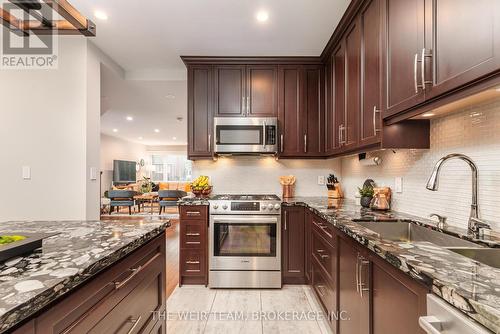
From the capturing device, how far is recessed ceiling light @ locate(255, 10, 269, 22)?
2196 millimetres

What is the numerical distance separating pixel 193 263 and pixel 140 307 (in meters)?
1.63

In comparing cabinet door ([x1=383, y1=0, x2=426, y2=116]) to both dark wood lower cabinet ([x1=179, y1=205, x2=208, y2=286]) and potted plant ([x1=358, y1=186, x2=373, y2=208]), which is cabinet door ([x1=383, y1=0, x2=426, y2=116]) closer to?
potted plant ([x1=358, y1=186, x2=373, y2=208])

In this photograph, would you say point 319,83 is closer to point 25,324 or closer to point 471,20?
point 471,20

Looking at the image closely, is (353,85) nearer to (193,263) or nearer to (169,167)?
(193,263)

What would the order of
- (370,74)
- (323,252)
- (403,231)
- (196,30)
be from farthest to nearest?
1. (196,30)
2. (323,252)
3. (370,74)
4. (403,231)

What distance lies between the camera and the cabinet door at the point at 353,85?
2113 millimetres

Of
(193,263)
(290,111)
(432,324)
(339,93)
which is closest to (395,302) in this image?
(432,324)

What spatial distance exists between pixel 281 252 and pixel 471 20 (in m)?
2.39

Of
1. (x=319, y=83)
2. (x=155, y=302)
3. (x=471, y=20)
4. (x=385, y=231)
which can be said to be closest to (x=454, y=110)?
(x=471, y=20)

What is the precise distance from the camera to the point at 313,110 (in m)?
3.16

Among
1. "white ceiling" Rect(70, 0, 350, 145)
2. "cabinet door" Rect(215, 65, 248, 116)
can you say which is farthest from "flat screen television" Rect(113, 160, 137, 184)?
"cabinet door" Rect(215, 65, 248, 116)

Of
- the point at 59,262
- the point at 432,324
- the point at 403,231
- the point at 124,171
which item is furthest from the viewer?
the point at 124,171

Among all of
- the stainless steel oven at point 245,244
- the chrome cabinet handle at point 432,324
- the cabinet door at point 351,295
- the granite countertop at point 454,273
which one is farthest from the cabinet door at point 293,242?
the chrome cabinet handle at point 432,324

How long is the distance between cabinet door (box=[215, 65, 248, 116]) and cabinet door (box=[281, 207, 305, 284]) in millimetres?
1318
